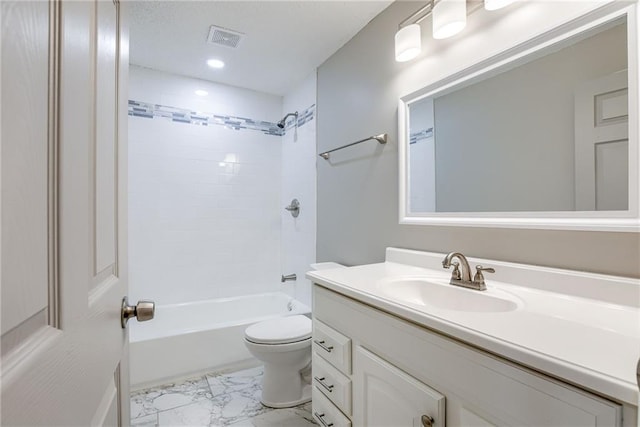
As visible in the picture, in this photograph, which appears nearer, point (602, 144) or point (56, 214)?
point (56, 214)

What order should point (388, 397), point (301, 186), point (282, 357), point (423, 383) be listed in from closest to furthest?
point (423, 383) → point (388, 397) → point (282, 357) → point (301, 186)

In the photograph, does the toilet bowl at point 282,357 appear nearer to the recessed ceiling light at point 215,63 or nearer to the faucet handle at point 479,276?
the faucet handle at point 479,276

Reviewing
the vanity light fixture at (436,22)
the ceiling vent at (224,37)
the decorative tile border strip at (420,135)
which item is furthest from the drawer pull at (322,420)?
the ceiling vent at (224,37)

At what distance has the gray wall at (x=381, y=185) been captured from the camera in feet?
3.12

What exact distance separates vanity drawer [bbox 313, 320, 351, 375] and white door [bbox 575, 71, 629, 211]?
904 millimetres

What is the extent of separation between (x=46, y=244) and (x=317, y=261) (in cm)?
209

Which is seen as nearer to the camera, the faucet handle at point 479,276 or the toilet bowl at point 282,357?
the faucet handle at point 479,276

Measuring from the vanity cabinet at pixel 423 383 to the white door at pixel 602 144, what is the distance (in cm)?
64

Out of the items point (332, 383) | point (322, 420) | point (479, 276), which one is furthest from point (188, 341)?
point (479, 276)

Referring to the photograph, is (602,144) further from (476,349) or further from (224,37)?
(224,37)

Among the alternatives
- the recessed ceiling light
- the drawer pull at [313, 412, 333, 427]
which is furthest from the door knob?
the recessed ceiling light

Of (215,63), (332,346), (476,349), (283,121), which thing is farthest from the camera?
(283,121)

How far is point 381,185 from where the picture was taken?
67.7 inches

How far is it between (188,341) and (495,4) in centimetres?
247
